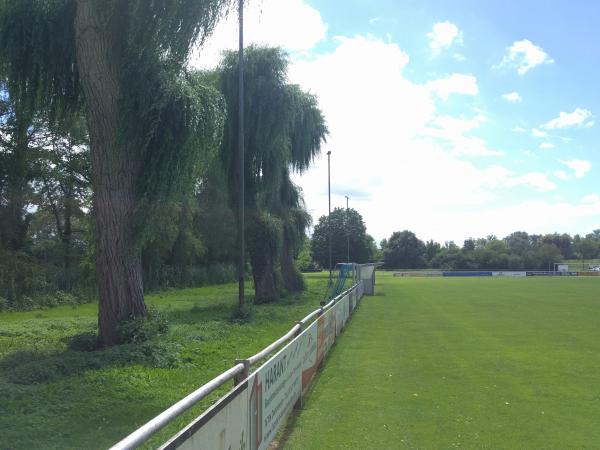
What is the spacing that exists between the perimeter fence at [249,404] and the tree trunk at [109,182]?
16.7 ft

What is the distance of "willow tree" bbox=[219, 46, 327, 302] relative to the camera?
86.2ft

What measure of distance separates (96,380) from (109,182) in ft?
16.3

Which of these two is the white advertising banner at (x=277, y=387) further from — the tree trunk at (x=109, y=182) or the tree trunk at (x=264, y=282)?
the tree trunk at (x=264, y=282)

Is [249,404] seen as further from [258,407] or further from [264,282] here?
[264,282]

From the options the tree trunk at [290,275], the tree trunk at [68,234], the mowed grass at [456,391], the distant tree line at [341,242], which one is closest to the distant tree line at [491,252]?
the distant tree line at [341,242]

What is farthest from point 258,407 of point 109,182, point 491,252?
point 491,252

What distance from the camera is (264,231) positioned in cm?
2745

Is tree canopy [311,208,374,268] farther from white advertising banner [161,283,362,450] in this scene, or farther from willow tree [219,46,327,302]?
white advertising banner [161,283,362,450]

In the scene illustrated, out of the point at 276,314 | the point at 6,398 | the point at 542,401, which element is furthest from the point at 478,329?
the point at 6,398

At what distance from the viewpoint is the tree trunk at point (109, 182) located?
487 inches

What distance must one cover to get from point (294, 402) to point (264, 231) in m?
19.8

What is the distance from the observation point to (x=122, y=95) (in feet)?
41.2

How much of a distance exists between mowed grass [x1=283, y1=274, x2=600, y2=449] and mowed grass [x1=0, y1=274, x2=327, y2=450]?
81.0 inches

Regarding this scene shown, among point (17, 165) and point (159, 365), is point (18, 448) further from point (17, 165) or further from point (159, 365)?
point (17, 165)
